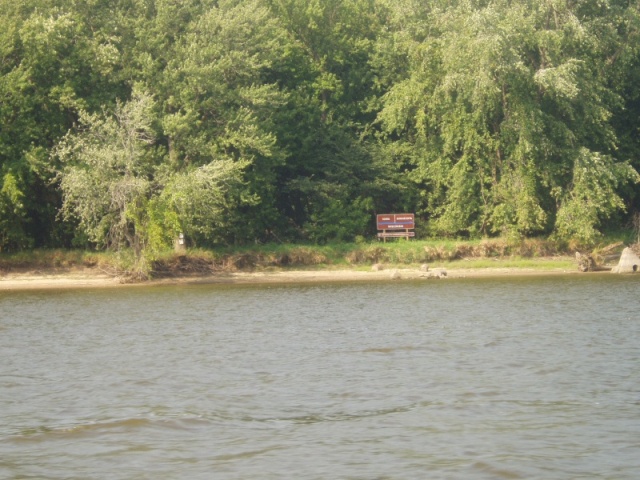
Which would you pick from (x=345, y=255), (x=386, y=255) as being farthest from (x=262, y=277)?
(x=386, y=255)

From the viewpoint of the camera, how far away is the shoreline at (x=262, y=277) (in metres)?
39.9

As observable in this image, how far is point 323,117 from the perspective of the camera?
48.4 meters

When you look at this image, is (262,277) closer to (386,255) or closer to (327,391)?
(386,255)

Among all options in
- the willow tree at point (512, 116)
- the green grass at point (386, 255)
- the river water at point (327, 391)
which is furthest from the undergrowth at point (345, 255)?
the river water at point (327, 391)

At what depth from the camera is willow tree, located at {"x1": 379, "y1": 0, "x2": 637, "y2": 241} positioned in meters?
41.2

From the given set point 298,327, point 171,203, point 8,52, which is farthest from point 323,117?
point 298,327

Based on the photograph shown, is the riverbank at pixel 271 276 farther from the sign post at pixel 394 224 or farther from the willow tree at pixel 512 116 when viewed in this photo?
the sign post at pixel 394 224

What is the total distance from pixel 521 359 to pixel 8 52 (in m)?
28.7

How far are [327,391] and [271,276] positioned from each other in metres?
25.2

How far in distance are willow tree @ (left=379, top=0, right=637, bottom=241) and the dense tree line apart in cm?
10

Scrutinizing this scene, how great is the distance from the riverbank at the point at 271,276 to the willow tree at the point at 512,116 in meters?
2.33

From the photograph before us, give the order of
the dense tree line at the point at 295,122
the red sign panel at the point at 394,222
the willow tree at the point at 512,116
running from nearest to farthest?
1. the dense tree line at the point at 295,122
2. the willow tree at the point at 512,116
3. the red sign panel at the point at 394,222

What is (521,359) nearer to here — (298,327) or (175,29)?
(298,327)

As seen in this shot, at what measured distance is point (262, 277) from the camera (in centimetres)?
4172
